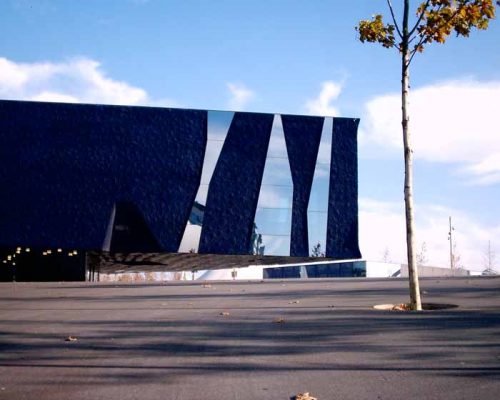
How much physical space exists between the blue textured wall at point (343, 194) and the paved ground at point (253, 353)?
2560 centimetres

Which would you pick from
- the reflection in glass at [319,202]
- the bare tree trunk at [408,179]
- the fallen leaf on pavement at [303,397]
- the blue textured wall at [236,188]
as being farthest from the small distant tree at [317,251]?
the fallen leaf on pavement at [303,397]

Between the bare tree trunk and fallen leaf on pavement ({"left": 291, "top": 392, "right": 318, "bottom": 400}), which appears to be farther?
the bare tree trunk

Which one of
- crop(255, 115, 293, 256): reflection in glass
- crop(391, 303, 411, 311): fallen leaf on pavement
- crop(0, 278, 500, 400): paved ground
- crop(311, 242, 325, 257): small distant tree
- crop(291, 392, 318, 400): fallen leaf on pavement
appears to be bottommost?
crop(291, 392, 318, 400): fallen leaf on pavement

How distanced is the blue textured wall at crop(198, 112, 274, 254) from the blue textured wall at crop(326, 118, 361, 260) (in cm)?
440

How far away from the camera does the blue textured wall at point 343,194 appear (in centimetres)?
3794

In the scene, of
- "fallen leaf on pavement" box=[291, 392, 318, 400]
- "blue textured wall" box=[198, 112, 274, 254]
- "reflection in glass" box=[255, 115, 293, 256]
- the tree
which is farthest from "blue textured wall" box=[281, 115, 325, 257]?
"fallen leaf on pavement" box=[291, 392, 318, 400]

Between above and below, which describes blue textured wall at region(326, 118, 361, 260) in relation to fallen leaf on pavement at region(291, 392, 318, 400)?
above

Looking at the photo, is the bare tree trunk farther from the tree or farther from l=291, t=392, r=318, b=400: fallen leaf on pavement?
l=291, t=392, r=318, b=400: fallen leaf on pavement

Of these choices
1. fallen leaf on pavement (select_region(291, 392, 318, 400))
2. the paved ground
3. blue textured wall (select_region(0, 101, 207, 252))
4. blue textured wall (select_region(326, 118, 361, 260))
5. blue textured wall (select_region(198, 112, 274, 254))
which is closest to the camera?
fallen leaf on pavement (select_region(291, 392, 318, 400))

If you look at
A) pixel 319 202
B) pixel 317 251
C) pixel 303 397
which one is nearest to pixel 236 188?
pixel 319 202

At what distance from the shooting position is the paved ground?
230 inches

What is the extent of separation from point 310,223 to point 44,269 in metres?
16.0

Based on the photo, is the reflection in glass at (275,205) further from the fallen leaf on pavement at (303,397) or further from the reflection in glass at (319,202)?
the fallen leaf on pavement at (303,397)

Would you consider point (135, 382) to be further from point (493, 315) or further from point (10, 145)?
point (10, 145)
